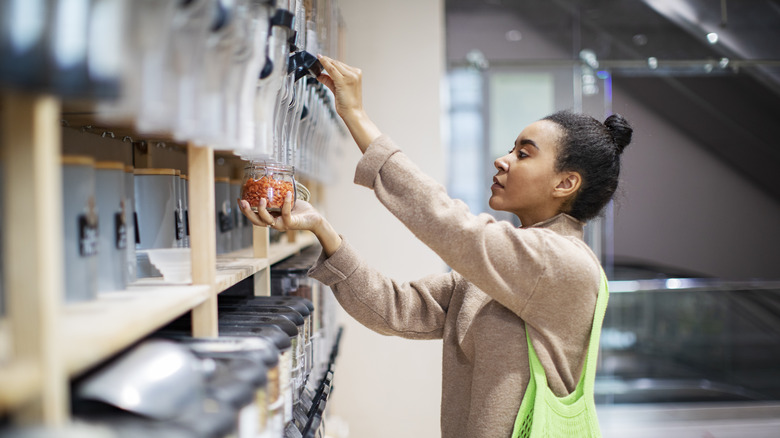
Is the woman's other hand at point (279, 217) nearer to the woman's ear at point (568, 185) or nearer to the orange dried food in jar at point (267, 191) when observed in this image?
the orange dried food in jar at point (267, 191)

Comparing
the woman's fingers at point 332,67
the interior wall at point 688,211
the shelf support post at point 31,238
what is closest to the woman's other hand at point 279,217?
the woman's fingers at point 332,67

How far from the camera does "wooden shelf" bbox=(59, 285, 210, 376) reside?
0.58 m

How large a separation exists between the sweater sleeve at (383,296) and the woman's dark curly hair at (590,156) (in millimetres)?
411

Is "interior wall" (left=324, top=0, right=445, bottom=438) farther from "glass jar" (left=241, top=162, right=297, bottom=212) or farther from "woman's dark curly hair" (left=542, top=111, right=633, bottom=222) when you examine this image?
"glass jar" (left=241, top=162, right=297, bottom=212)

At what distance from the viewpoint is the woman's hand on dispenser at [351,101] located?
52.2 inches

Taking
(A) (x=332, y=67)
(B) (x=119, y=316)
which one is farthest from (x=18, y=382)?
(A) (x=332, y=67)

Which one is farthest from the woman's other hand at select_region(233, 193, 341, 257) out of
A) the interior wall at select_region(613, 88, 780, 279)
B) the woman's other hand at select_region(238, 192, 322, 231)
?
the interior wall at select_region(613, 88, 780, 279)

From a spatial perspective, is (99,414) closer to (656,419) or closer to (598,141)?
(598,141)

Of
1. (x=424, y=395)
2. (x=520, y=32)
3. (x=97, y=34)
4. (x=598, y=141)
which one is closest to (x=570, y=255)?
(x=598, y=141)

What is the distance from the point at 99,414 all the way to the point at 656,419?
12.8ft

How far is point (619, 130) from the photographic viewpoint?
5.48 ft

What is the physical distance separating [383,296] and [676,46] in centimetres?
301

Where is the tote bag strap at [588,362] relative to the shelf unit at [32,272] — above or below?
below

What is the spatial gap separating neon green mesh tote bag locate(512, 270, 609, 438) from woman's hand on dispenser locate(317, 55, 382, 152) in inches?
22.9
